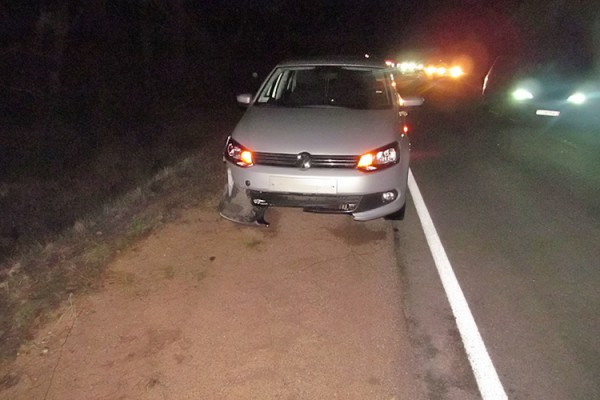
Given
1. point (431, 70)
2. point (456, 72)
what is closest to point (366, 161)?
point (456, 72)

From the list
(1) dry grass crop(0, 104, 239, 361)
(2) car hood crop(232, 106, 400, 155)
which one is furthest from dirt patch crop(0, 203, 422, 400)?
(2) car hood crop(232, 106, 400, 155)

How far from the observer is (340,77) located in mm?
6473

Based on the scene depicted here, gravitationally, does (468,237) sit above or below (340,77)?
below

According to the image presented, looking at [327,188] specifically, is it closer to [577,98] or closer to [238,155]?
[238,155]

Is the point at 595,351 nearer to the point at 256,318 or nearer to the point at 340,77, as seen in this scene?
the point at 256,318

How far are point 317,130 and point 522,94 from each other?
275 inches

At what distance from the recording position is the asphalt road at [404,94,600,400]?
3400 mm

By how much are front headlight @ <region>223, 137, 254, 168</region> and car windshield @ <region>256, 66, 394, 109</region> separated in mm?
1097

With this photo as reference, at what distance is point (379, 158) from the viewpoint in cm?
502

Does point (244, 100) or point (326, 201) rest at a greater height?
point (244, 100)

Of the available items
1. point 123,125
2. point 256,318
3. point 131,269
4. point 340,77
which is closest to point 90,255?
point 131,269

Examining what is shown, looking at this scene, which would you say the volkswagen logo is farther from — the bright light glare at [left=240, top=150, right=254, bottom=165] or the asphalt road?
the asphalt road

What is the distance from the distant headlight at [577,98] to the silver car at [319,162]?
206 inches

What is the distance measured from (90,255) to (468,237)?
3.70m
